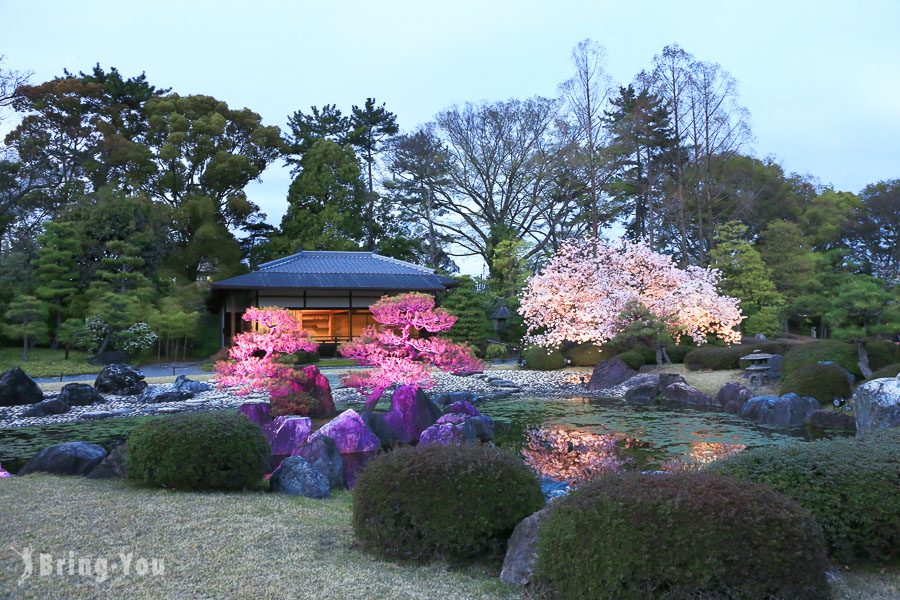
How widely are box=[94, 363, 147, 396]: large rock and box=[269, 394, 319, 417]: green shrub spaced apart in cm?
583

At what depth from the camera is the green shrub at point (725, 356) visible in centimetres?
1583

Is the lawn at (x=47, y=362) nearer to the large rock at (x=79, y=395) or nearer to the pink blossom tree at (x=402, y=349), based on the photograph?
the large rock at (x=79, y=395)

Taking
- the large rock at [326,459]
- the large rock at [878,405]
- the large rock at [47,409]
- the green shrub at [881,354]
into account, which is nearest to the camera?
the large rock at [326,459]

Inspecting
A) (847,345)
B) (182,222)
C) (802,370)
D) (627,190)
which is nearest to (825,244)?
(627,190)

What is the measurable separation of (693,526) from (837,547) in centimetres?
137

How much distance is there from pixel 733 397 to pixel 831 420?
2288 millimetres

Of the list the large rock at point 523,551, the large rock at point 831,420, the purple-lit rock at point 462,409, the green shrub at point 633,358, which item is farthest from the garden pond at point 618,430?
the green shrub at point 633,358

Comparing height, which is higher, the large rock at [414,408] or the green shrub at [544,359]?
the green shrub at [544,359]

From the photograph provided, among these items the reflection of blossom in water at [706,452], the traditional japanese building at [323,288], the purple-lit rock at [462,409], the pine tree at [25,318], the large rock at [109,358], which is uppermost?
the traditional japanese building at [323,288]

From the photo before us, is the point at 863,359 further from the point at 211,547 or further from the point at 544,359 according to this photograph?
the point at 211,547

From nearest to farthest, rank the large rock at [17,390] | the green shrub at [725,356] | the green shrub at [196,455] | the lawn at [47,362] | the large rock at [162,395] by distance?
the green shrub at [196,455]
the large rock at [17,390]
the large rock at [162,395]
the green shrub at [725,356]
the lawn at [47,362]

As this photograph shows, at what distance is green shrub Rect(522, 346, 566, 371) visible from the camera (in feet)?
64.0

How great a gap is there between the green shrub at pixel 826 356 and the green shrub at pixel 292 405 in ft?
31.7

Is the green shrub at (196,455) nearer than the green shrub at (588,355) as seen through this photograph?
Yes
